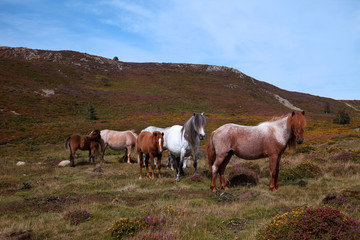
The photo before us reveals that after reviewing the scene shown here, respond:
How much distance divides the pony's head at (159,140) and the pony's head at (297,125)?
17.6 ft

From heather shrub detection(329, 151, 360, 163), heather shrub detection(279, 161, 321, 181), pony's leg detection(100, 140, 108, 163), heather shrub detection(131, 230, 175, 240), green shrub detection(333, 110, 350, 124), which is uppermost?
green shrub detection(333, 110, 350, 124)

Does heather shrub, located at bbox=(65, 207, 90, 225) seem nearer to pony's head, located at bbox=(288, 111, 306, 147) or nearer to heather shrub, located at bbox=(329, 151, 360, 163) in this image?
pony's head, located at bbox=(288, 111, 306, 147)

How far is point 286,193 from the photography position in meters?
7.37

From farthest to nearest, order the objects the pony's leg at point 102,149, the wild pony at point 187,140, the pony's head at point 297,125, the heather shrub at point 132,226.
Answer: the pony's leg at point 102,149 < the wild pony at point 187,140 < the pony's head at point 297,125 < the heather shrub at point 132,226

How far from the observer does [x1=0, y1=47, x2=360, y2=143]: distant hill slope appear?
134 ft

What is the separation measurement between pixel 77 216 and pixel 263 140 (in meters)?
5.96

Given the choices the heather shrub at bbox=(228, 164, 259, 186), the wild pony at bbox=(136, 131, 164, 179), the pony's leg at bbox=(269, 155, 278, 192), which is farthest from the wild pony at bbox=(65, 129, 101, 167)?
the pony's leg at bbox=(269, 155, 278, 192)

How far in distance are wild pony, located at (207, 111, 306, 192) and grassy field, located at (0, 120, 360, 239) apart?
1.06 m

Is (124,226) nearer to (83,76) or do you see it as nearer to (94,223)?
(94,223)

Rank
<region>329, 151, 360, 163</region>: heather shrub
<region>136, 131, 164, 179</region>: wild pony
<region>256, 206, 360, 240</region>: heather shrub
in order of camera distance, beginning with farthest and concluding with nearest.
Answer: <region>329, 151, 360, 163</region>: heather shrub → <region>136, 131, 164, 179</region>: wild pony → <region>256, 206, 360, 240</region>: heather shrub

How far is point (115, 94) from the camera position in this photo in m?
64.9

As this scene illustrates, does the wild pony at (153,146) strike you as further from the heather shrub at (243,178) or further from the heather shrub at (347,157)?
the heather shrub at (347,157)

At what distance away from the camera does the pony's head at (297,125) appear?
7574 mm

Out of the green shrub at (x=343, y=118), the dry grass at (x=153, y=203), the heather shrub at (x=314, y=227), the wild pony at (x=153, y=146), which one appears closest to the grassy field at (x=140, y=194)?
the dry grass at (x=153, y=203)
